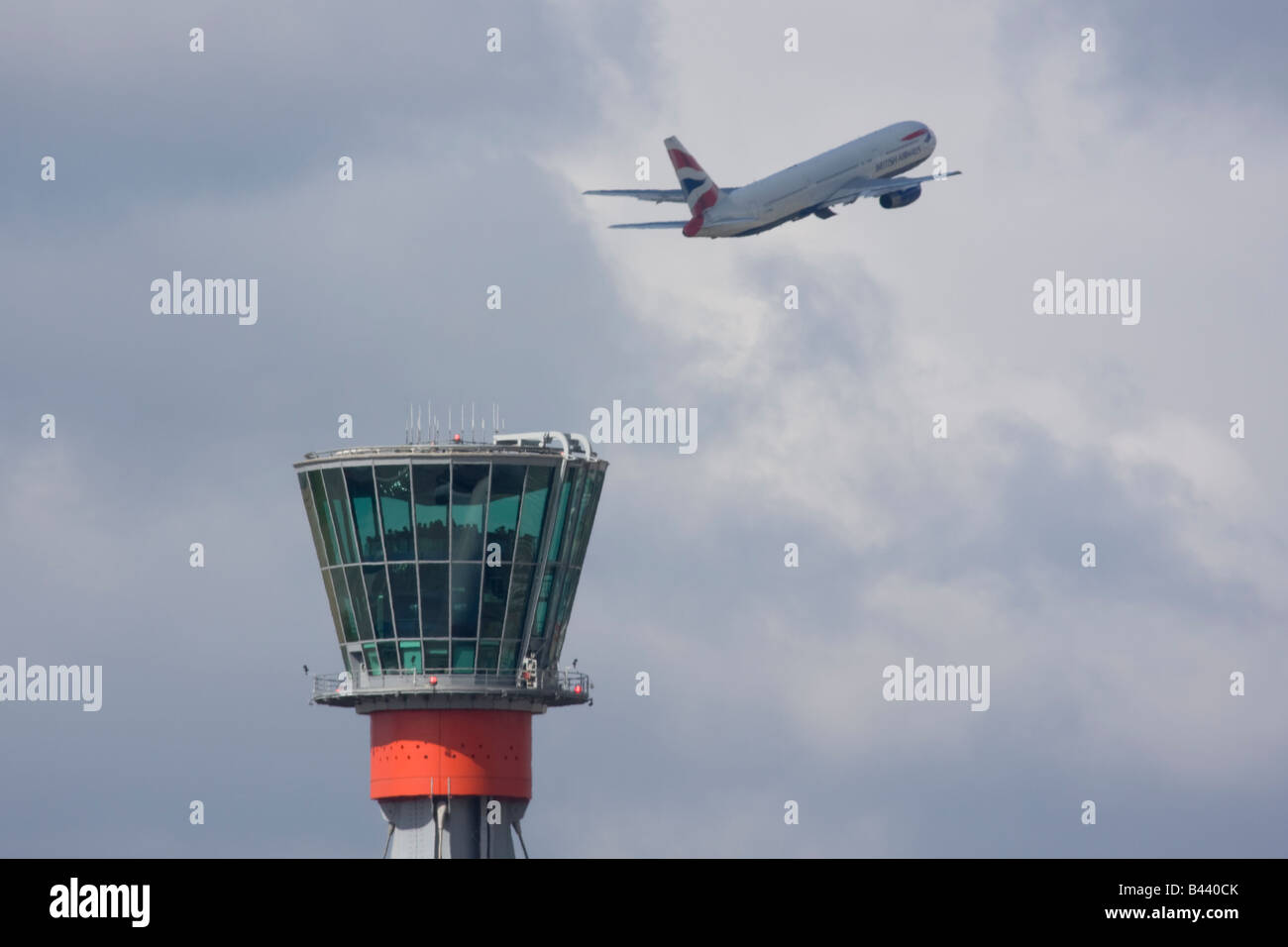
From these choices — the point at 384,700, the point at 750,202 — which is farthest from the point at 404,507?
the point at 750,202

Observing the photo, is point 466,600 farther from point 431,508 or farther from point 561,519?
point 561,519

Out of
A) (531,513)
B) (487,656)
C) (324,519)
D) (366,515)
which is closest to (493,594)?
(487,656)

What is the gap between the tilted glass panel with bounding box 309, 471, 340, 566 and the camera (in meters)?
154

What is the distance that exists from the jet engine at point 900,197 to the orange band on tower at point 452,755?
47674mm

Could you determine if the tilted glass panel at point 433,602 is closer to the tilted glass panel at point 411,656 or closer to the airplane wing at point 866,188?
the tilted glass panel at point 411,656

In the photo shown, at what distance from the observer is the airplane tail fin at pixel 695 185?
596 feet

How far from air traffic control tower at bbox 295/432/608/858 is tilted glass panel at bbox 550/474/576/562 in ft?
0.16

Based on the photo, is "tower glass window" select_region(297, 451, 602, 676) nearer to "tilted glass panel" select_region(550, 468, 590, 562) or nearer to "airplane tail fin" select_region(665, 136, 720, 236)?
"tilted glass panel" select_region(550, 468, 590, 562)
